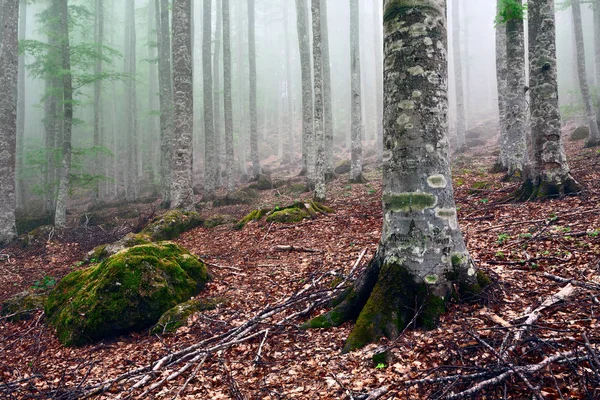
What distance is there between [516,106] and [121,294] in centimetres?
1109

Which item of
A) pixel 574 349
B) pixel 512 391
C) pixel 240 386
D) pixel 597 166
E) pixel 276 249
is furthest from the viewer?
pixel 597 166

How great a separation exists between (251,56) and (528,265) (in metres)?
21.3

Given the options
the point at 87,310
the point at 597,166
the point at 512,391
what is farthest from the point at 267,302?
the point at 597,166

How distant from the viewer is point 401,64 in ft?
11.9

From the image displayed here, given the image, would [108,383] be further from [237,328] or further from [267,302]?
[267,302]

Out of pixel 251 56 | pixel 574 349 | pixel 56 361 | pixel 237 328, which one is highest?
pixel 251 56

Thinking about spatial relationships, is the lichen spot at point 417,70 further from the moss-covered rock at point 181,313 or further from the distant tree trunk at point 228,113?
the distant tree trunk at point 228,113

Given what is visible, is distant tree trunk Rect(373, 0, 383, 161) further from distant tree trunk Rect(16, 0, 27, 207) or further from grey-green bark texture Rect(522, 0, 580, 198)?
distant tree trunk Rect(16, 0, 27, 207)

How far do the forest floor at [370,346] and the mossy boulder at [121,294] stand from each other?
0.21 m

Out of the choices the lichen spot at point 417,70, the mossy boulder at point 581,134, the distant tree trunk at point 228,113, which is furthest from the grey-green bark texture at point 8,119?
the mossy boulder at point 581,134

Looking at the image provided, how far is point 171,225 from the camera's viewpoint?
1041 cm

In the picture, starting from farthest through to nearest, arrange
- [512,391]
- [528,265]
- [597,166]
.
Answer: [597,166]
[528,265]
[512,391]

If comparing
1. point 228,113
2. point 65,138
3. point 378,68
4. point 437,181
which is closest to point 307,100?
point 228,113

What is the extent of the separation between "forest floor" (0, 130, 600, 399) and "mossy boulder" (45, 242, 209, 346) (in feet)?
0.69
